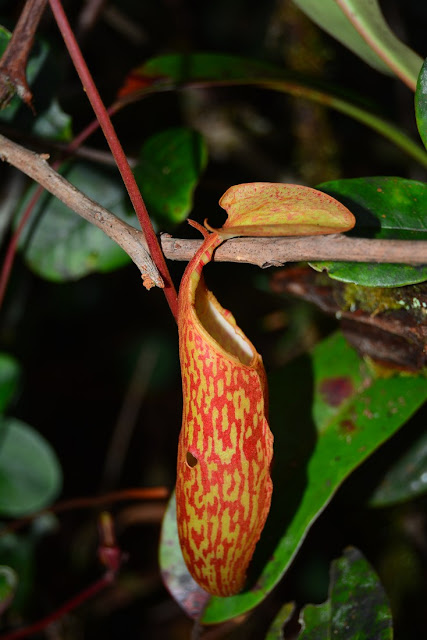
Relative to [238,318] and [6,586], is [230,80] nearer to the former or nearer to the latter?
[238,318]

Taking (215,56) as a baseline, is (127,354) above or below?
below

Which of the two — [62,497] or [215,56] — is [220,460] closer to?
[215,56]

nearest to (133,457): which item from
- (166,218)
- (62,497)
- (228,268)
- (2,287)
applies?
(62,497)

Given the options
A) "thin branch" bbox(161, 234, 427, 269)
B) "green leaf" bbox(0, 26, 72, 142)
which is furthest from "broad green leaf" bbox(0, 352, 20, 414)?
"thin branch" bbox(161, 234, 427, 269)

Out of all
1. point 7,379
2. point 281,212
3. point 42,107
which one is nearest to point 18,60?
point 42,107

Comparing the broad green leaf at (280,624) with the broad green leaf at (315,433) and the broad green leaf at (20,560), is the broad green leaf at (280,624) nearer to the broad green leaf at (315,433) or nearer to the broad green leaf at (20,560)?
the broad green leaf at (315,433)

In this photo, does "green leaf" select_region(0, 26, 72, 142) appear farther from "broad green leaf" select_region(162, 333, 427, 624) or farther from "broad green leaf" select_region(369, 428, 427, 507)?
"broad green leaf" select_region(369, 428, 427, 507)
